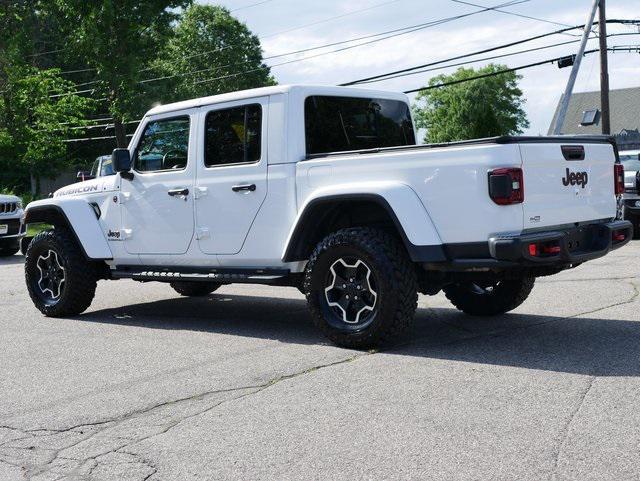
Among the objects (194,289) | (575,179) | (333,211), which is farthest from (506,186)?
(194,289)

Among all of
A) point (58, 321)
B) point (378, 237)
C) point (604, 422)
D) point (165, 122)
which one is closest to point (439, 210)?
point (378, 237)

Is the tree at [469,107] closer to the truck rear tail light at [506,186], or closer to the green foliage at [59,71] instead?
the green foliage at [59,71]

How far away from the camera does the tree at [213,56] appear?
67.3 metres

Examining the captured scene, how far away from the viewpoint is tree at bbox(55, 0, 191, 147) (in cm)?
4016

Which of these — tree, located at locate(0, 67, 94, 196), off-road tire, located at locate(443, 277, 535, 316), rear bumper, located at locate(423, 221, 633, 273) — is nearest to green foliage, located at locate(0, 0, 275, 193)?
tree, located at locate(0, 67, 94, 196)

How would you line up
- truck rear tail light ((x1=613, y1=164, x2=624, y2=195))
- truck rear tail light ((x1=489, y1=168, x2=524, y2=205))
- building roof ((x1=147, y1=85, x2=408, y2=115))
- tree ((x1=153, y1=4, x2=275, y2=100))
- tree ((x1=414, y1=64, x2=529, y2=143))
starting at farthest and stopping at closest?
tree ((x1=414, y1=64, x2=529, y2=143))
tree ((x1=153, y1=4, x2=275, y2=100))
building roof ((x1=147, y1=85, x2=408, y2=115))
truck rear tail light ((x1=613, y1=164, x2=624, y2=195))
truck rear tail light ((x1=489, y1=168, x2=524, y2=205))

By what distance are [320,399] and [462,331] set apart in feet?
7.96

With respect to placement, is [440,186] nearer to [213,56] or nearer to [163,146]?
[163,146]

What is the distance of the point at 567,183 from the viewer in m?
6.16

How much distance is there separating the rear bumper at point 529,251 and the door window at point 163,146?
9.30 ft

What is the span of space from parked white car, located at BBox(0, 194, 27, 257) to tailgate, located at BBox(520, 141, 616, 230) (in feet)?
A: 44.9

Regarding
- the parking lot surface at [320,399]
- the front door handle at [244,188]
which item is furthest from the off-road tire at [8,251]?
the front door handle at [244,188]

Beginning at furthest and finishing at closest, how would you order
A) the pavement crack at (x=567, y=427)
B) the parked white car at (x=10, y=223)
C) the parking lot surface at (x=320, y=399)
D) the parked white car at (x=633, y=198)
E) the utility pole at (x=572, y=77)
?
the utility pole at (x=572, y=77) < the parked white car at (x=10, y=223) < the parked white car at (x=633, y=198) < the parking lot surface at (x=320, y=399) < the pavement crack at (x=567, y=427)

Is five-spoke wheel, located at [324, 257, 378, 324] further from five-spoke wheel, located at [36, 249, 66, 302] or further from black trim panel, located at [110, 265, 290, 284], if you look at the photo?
five-spoke wheel, located at [36, 249, 66, 302]
